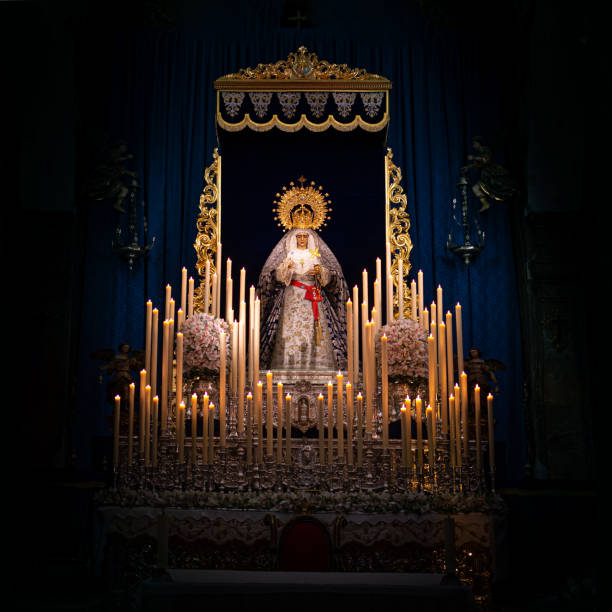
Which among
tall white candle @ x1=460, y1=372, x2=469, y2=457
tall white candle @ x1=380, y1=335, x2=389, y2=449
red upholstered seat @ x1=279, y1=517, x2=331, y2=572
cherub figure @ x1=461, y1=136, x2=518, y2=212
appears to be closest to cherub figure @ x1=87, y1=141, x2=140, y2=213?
cherub figure @ x1=461, y1=136, x2=518, y2=212

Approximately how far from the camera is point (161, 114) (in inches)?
322

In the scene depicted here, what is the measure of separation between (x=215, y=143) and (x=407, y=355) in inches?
141

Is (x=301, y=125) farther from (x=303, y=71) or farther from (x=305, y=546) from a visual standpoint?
(x=305, y=546)

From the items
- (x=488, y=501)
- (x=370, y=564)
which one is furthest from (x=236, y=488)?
(x=488, y=501)

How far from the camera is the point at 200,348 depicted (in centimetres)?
579

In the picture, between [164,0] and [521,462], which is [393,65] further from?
[521,462]

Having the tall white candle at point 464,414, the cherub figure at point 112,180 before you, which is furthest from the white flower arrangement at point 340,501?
the cherub figure at point 112,180

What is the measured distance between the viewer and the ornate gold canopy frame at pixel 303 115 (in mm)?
7527

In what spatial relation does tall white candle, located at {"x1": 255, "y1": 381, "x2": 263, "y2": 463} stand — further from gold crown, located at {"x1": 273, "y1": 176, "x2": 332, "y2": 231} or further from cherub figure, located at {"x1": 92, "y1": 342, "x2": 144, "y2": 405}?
gold crown, located at {"x1": 273, "y1": 176, "x2": 332, "y2": 231}

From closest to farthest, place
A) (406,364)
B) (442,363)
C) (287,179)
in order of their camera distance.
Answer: (442,363) < (406,364) < (287,179)

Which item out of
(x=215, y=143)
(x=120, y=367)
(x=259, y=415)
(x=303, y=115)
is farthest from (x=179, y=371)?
(x=215, y=143)

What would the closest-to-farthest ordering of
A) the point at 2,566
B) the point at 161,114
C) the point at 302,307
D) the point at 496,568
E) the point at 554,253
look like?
the point at 2,566, the point at 496,568, the point at 302,307, the point at 554,253, the point at 161,114

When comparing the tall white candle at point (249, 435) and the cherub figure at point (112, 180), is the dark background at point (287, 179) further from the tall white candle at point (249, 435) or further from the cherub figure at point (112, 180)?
the tall white candle at point (249, 435)

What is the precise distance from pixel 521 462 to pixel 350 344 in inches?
117
